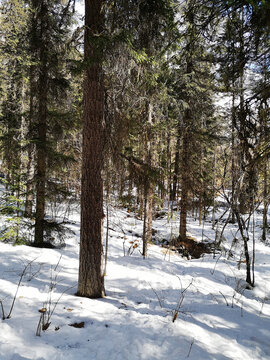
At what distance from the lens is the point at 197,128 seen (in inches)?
451

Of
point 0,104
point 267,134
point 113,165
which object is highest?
point 0,104

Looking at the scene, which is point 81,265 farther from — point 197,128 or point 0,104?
point 0,104

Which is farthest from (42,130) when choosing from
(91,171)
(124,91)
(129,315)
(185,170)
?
(185,170)

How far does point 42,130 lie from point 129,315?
6425mm

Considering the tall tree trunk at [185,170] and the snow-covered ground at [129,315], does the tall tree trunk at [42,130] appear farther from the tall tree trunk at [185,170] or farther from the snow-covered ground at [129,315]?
the tall tree trunk at [185,170]

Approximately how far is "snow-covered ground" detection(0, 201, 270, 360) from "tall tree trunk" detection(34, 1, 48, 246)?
106 centimetres

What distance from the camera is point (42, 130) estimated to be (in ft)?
24.2

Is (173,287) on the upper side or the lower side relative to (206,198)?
lower

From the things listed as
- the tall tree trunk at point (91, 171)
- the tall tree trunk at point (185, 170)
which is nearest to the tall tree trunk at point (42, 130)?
the tall tree trunk at point (91, 171)

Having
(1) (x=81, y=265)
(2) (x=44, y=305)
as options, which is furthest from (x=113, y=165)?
(2) (x=44, y=305)

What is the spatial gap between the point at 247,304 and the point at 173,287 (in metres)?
1.83

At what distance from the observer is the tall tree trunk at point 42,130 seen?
280 inches

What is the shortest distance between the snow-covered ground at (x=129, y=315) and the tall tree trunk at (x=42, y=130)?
106cm

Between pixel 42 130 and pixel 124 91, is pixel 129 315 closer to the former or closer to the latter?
pixel 124 91
